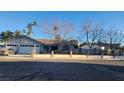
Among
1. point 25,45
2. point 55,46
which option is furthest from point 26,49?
point 55,46

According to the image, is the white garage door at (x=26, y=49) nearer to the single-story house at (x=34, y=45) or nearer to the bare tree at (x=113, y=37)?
the single-story house at (x=34, y=45)

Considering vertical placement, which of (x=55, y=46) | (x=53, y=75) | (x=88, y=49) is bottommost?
(x=53, y=75)

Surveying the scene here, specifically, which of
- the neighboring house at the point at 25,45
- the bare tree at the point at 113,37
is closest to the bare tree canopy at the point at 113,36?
the bare tree at the point at 113,37

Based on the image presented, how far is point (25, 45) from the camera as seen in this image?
14102 mm

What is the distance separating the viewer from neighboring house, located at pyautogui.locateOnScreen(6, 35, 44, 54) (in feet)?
46.0

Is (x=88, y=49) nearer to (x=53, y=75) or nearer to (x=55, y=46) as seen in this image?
(x=55, y=46)

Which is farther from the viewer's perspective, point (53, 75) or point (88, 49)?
point (88, 49)

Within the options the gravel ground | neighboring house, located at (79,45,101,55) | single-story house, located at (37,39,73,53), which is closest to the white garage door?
single-story house, located at (37,39,73,53)

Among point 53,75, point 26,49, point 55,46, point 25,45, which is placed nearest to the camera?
point 53,75

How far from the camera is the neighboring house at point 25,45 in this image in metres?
14.0

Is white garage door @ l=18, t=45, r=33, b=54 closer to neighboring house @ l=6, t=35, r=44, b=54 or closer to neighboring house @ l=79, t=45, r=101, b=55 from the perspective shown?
neighboring house @ l=6, t=35, r=44, b=54
